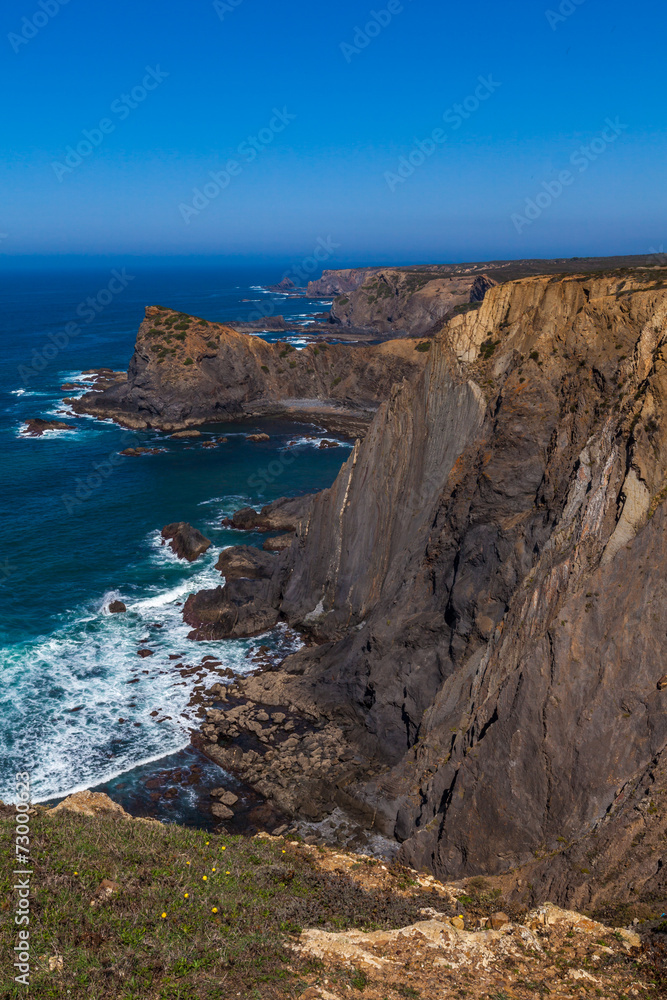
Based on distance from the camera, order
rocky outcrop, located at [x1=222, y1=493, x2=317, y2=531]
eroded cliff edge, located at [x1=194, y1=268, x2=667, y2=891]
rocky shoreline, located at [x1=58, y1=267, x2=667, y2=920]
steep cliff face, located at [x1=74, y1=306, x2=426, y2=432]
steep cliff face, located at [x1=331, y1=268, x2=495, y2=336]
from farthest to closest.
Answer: steep cliff face, located at [x1=331, y1=268, x2=495, y2=336] → steep cliff face, located at [x1=74, y1=306, x2=426, y2=432] → rocky outcrop, located at [x1=222, y1=493, x2=317, y2=531] → eroded cliff edge, located at [x1=194, y1=268, x2=667, y2=891] → rocky shoreline, located at [x1=58, y1=267, x2=667, y2=920]

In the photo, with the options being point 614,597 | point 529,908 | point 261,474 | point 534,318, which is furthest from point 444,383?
point 261,474

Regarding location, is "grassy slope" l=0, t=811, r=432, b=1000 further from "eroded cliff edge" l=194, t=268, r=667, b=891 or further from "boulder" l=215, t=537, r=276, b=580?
"boulder" l=215, t=537, r=276, b=580

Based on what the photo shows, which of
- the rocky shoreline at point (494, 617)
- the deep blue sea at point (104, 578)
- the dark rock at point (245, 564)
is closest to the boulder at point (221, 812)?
the deep blue sea at point (104, 578)

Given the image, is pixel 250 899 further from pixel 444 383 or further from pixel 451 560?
pixel 444 383

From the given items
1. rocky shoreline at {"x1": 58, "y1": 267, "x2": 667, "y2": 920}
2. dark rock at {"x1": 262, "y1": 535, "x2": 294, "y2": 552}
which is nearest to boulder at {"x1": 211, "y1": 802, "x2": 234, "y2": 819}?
rocky shoreline at {"x1": 58, "y1": 267, "x2": 667, "y2": 920}

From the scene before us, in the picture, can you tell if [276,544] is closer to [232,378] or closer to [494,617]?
[494,617]
